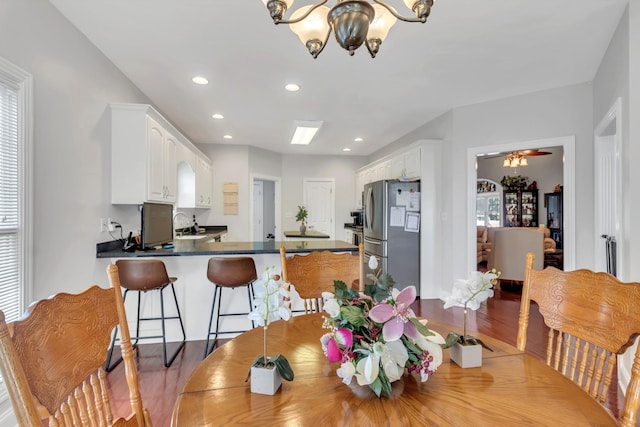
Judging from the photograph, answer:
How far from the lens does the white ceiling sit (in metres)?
2.19

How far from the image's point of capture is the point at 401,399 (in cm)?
86

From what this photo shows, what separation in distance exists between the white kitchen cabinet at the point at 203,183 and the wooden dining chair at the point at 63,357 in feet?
13.8

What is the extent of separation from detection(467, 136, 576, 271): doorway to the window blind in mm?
4204

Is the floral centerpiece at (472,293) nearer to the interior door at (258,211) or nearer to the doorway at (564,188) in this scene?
the doorway at (564,188)

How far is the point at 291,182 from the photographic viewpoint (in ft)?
23.6

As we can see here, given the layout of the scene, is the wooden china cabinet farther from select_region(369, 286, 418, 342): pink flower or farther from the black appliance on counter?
select_region(369, 286, 418, 342): pink flower

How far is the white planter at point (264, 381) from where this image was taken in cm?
88

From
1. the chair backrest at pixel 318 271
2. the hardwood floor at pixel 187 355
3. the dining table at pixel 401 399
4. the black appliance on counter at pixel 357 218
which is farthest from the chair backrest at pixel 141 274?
the black appliance on counter at pixel 357 218

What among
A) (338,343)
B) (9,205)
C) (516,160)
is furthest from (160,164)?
(516,160)

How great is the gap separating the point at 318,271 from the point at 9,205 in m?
1.78

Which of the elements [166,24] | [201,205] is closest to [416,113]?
[166,24]

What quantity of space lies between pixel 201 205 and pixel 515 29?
463 centimetres

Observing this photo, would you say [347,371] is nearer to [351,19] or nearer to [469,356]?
[469,356]

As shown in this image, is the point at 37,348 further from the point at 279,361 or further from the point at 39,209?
the point at 39,209
